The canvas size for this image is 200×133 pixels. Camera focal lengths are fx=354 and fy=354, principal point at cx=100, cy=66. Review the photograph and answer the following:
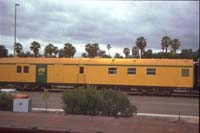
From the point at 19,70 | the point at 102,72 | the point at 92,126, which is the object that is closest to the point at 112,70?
the point at 102,72

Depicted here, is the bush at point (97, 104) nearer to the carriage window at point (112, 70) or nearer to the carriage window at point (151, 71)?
the carriage window at point (151, 71)

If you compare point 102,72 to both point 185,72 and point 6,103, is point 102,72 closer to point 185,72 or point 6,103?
point 185,72

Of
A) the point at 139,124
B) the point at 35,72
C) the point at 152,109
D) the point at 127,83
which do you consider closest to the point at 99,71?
the point at 127,83

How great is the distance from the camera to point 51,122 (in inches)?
426

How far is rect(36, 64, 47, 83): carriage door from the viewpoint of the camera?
102 ft

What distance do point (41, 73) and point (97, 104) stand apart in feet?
59.4

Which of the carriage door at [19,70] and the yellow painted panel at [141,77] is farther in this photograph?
the carriage door at [19,70]

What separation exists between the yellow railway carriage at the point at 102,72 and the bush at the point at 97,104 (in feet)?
49.3

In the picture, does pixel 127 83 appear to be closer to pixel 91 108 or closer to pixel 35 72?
pixel 35 72

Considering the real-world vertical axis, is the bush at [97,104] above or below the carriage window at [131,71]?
below

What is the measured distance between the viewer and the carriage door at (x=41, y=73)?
31034mm

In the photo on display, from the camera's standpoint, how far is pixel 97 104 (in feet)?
45.3

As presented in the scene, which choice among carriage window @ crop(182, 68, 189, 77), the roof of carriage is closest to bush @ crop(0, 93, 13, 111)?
the roof of carriage

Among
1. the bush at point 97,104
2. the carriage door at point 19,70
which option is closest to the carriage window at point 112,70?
the carriage door at point 19,70
